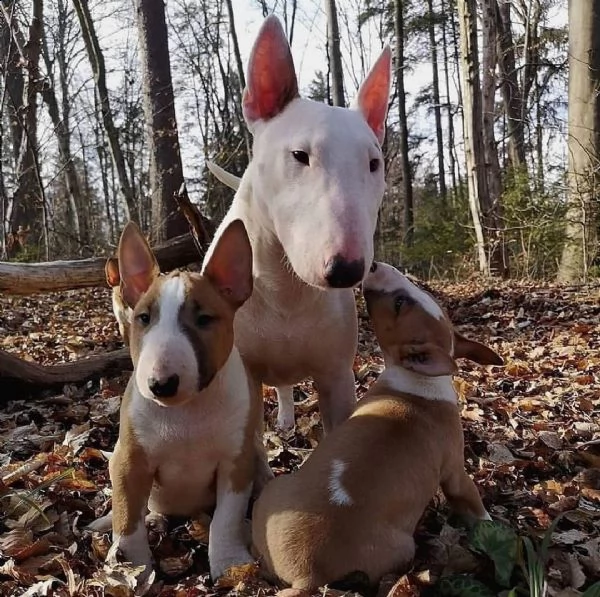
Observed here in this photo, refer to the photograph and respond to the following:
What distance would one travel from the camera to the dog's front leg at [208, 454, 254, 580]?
2.27 meters

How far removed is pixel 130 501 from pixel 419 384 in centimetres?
109

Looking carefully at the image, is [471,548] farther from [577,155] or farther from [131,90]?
[131,90]

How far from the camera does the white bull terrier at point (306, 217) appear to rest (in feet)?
6.90

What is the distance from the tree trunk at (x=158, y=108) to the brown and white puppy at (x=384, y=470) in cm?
716

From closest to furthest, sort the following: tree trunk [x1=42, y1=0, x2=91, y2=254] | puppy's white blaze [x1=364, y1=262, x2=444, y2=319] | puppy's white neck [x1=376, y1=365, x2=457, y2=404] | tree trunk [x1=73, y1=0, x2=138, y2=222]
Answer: puppy's white neck [x1=376, y1=365, x2=457, y2=404] → puppy's white blaze [x1=364, y1=262, x2=444, y2=319] → tree trunk [x1=73, y1=0, x2=138, y2=222] → tree trunk [x1=42, y1=0, x2=91, y2=254]

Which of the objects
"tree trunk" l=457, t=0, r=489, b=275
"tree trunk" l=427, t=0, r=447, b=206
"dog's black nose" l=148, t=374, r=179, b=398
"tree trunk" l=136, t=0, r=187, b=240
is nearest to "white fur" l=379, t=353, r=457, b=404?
"dog's black nose" l=148, t=374, r=179, b=398

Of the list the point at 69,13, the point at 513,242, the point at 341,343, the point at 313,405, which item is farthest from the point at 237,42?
the point at 341,343

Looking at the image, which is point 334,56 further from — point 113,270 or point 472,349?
point 472,349

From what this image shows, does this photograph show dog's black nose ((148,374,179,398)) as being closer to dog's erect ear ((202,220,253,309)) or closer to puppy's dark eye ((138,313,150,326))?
puppy's dark eye ((138,313,150,326))

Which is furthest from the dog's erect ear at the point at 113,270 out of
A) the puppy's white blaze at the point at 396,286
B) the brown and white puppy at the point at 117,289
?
the puppy's white blaze at the point at 396,286

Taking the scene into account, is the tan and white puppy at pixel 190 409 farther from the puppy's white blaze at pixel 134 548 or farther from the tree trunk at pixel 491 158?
the tree trunk at pixel 491 158

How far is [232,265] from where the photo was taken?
2375 millimetres

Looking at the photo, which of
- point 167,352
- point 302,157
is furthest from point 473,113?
point 167,352

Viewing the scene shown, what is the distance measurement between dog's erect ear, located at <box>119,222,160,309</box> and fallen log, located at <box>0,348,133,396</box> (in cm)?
230
